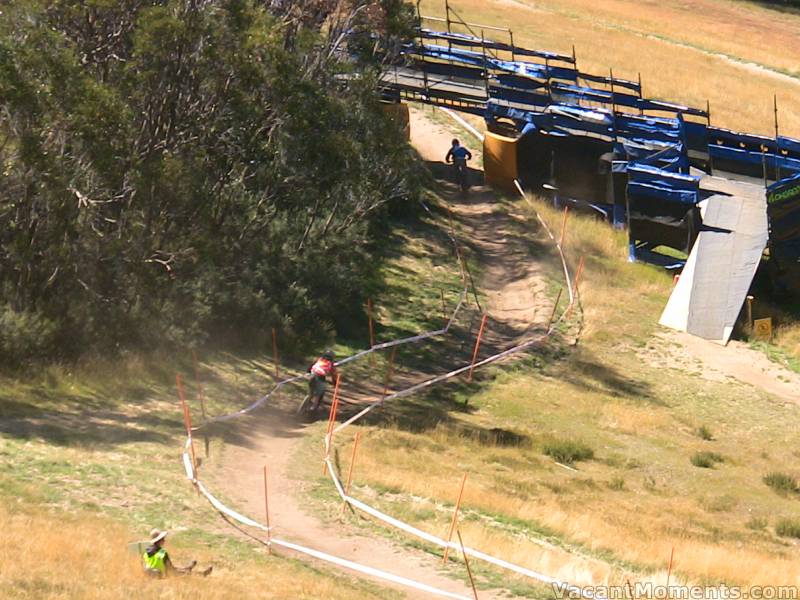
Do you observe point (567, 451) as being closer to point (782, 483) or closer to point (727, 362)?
point (782, 483)

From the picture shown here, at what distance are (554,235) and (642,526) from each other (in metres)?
21.9

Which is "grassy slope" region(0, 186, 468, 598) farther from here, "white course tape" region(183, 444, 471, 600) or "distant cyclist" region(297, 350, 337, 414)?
"distant cyclist" region(297, 350, 337, 414)

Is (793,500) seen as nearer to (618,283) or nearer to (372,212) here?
(618,283)

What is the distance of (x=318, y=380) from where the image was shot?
24109 millimetres

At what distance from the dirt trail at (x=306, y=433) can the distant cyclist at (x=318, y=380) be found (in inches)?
15.8

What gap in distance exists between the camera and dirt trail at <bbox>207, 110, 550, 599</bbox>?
16.8 meters

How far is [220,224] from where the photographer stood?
30391 mm

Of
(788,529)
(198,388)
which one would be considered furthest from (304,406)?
(788,529)

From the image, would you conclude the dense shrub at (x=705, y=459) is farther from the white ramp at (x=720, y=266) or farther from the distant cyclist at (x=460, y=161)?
the distant cyclist at (x=460, y=161)

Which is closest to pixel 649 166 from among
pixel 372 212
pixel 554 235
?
pixel 554 235

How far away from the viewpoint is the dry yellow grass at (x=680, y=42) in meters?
62.0

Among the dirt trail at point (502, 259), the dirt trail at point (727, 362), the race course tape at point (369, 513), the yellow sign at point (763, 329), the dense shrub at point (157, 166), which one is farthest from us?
the dirt trail at point (502, 259)

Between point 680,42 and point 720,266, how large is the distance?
1705 inches

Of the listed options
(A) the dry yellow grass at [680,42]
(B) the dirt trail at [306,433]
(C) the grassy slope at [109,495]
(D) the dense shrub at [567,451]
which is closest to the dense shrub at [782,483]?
(D) the dense shrub at [567,451]
